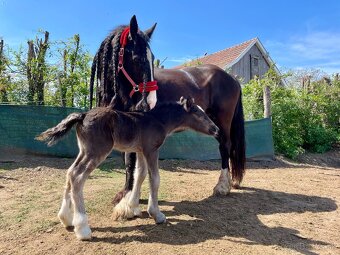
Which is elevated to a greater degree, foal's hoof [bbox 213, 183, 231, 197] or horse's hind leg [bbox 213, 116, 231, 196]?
horse's hind leg [bbox 213, 116, 231, 196]

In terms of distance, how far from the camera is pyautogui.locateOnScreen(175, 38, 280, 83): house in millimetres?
21719

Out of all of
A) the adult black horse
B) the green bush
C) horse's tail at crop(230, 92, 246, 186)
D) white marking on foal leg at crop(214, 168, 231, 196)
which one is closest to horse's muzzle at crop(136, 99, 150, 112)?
the adult black horse

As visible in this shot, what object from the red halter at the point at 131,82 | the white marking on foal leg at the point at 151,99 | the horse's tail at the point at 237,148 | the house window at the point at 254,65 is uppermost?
the house window at the point at 254,65

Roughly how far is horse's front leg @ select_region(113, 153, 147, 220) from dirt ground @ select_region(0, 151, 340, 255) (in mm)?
99

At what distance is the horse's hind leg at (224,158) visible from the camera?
5.38 meters

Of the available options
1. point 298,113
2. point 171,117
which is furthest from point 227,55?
point 171,117

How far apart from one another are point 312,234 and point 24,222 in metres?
3.45

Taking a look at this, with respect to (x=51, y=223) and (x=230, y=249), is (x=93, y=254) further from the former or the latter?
(x=230, y=249)

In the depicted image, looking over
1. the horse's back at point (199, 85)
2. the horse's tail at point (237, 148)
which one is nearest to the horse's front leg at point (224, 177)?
the horse's tail at point (237, 148)

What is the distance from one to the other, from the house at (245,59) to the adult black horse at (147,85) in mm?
15892

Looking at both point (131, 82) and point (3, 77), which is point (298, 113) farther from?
point (3, 77)

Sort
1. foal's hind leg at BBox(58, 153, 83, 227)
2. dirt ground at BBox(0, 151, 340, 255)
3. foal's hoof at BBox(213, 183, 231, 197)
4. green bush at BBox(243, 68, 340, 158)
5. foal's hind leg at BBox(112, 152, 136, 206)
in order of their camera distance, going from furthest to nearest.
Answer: green bush at BBox(243, 68, 340, 158), foal's hoof at BBox(213, 183, 231, 197), foal's hind leg at BBox(112, 152, 136, 206), foal's hind leg at BBox(58, 153, 83, 227), dirt ground at BBox(0, 151, 340, 255)

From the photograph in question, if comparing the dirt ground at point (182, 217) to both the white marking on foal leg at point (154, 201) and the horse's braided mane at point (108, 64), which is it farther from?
the horse's braided mane at point (108, 64)

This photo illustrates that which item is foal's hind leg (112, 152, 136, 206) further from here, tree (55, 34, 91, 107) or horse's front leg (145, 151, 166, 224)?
tree (55, 34, 91, 107)
